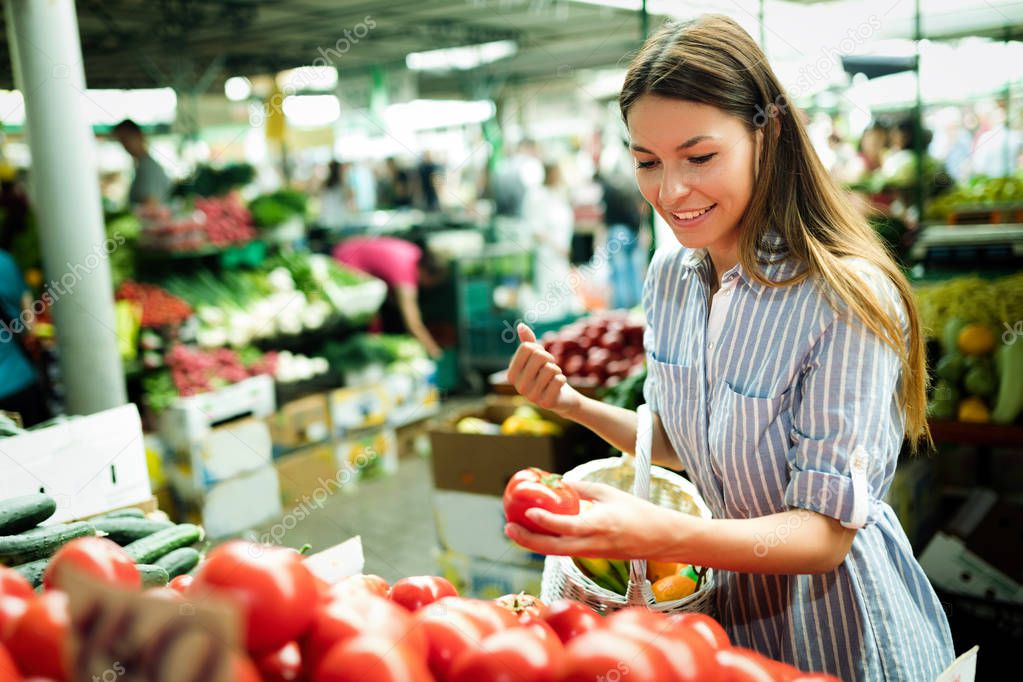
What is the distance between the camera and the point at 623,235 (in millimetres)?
9000

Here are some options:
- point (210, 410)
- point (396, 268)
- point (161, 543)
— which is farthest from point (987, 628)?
point (396, 268)

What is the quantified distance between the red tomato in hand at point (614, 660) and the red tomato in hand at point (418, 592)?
370 millimetres

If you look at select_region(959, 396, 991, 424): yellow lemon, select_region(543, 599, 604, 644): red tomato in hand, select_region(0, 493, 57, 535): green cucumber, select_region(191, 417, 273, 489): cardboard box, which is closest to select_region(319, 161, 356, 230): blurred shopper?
select_region(191, 417, 273, 489): cardboard box

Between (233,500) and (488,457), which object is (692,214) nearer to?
(488,457)

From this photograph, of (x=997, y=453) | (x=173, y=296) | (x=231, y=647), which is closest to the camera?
(x=231, y=647)

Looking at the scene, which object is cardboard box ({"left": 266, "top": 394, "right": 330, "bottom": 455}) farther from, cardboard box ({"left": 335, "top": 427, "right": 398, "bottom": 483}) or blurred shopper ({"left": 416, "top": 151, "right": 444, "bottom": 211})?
blurred shopper ({"left": 416, "top": 151, "right": 444, "bottom": 211})

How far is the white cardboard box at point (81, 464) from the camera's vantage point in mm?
1781

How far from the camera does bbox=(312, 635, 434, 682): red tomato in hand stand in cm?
81

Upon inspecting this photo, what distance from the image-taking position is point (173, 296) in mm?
5418

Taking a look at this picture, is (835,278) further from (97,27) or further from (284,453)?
(97,27)

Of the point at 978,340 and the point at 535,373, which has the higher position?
the point at 535,373

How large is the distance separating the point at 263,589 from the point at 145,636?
0.50 ft

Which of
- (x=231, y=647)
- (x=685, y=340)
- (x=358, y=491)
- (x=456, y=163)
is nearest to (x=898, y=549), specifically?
(x=685, y=340)

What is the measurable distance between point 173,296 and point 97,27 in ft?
18.1
